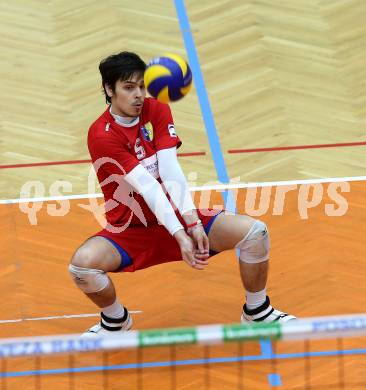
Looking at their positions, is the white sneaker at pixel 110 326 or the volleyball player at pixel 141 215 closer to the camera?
the volleyball player at pixel 141 215

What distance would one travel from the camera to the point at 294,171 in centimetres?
959

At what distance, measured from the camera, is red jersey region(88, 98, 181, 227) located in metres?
7.33

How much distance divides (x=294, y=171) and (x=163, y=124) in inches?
93.8

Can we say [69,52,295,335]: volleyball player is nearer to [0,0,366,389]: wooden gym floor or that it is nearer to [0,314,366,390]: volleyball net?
[0,314,366,390]: volleyball net

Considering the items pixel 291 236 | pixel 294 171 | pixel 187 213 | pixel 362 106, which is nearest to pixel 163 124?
pixel 187 213

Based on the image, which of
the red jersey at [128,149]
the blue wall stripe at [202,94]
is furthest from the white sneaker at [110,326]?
the blue wall stripe at [202,94]

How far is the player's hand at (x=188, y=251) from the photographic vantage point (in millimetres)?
7156

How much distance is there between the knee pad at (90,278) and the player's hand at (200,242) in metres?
0.64

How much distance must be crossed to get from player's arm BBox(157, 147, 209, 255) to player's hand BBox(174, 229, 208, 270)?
0.10 metres

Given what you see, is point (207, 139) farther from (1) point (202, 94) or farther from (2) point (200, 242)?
(2) point (200, 242)

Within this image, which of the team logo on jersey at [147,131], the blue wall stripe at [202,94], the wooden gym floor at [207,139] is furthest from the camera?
the blue wall stripe at [202,94]

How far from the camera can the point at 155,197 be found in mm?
7227

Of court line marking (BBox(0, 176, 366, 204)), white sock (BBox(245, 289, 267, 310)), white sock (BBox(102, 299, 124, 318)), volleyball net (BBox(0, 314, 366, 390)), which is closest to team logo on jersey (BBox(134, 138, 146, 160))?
white sock (BBox(102, 299, 124, 318))

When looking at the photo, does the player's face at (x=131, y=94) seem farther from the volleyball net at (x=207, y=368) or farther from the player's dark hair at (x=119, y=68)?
the volleyball net at (x=207, y=368)
